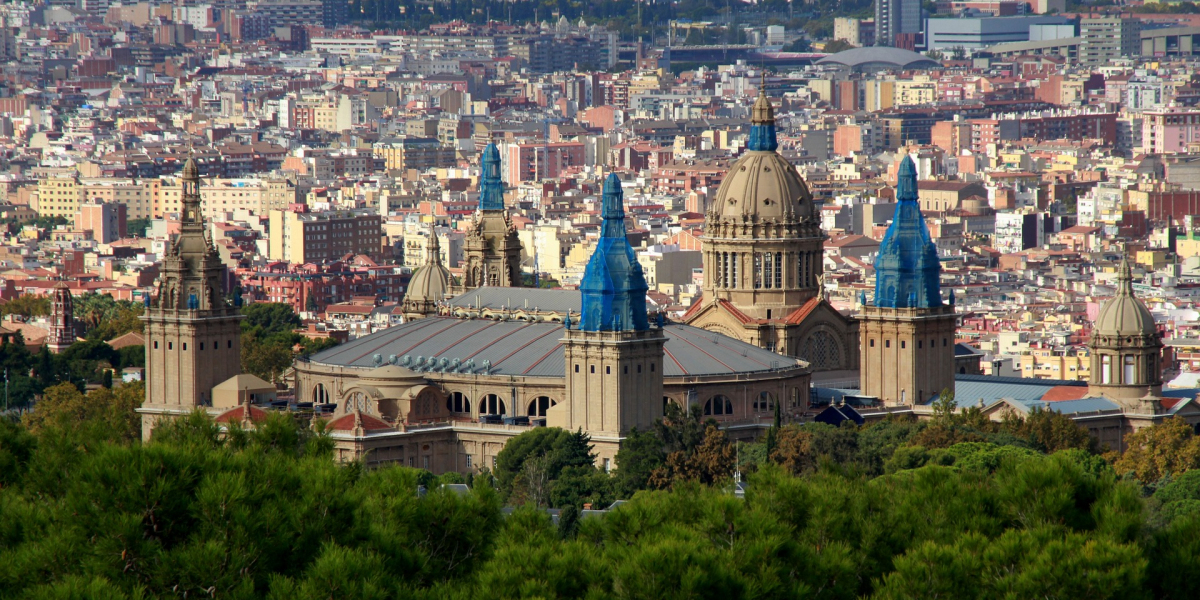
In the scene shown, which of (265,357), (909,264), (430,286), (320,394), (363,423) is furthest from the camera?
(265,357)

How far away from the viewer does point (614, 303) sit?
9206 centimetres

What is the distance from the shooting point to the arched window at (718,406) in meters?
97.2

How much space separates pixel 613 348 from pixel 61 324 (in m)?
54.1

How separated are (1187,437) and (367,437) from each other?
901 inches

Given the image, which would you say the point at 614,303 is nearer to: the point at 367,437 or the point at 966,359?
the point at 367,437

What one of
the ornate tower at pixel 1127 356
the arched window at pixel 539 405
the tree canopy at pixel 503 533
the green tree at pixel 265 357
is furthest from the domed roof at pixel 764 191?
the tree canopy at pixel 503 533

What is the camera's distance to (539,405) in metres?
97.8

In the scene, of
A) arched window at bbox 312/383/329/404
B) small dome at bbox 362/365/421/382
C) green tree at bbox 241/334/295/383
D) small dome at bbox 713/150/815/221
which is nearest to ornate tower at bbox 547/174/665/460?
small dome at bbox 362/365/421/382

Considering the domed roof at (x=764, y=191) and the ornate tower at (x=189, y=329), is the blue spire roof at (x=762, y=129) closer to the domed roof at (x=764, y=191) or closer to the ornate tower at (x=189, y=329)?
the domed roof at (x=764, y=191)

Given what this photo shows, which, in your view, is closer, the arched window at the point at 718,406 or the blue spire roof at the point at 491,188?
the arched window at the point at 718,406

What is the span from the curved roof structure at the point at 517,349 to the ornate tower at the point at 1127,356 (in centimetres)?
933

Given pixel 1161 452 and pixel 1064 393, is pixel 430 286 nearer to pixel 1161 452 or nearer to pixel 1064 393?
pixel 1064 393

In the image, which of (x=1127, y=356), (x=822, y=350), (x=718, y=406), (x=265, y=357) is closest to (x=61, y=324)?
(x=265, y=357)

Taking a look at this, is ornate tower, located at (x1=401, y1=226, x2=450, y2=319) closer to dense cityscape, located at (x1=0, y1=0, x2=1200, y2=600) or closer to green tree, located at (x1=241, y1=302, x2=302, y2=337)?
dense cityscape, located at (x1=0, y1=0, x2=1200, y2=600)
